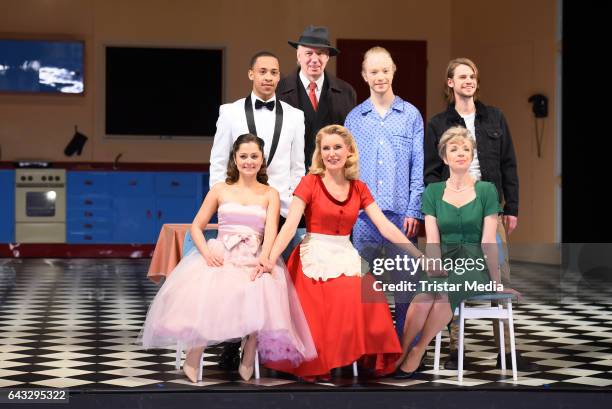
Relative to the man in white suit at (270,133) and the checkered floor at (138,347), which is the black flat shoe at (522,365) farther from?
the man in white suit at (270,133)

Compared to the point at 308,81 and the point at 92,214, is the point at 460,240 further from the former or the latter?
the point at 92,214

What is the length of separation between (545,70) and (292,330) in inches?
280

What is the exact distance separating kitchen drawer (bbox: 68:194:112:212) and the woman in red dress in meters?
7.39

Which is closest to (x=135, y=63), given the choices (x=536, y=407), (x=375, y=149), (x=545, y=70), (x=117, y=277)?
(x=117, y=277)

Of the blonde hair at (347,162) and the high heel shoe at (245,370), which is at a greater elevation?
the blonde hair at (347,162)

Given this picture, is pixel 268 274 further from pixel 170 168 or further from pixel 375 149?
pixel 170 168

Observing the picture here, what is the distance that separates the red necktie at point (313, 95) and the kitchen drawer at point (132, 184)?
6973 mm

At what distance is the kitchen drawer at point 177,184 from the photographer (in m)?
12.0

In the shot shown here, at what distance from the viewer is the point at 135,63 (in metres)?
12.5

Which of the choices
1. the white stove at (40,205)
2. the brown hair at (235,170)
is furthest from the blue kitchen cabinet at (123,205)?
the brown hair at (235,170)

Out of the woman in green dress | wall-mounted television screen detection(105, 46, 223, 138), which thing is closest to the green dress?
the woman in green dress

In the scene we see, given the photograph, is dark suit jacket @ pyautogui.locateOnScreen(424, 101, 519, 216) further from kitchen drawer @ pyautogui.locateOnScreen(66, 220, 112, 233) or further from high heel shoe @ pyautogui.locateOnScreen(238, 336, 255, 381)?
kitchen drawer @ pyautogui.locateOnScreen(66, 220, 112, 233)

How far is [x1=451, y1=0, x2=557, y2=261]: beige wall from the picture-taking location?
11.0m

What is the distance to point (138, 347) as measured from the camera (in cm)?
590
